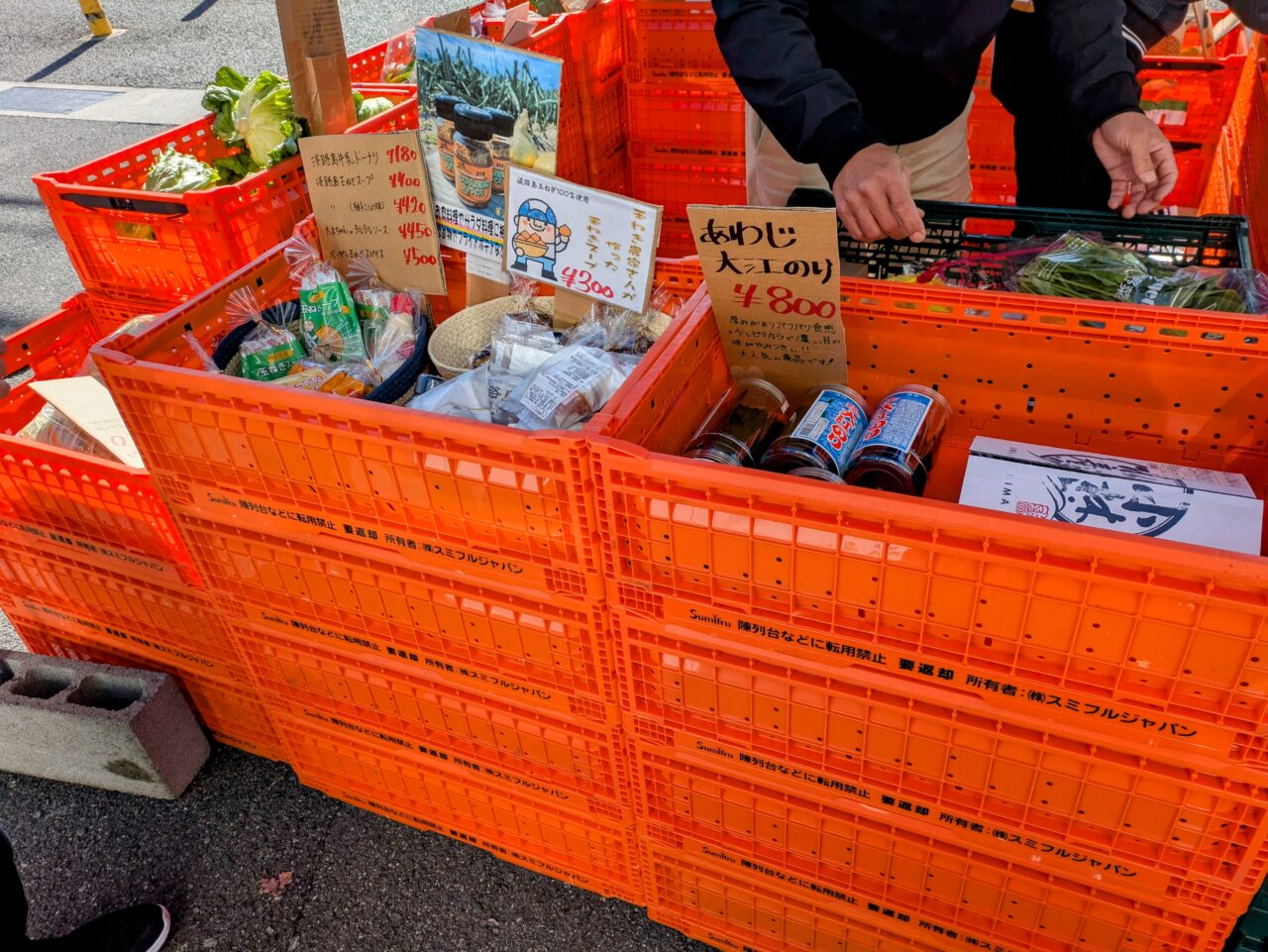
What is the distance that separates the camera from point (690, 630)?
1628mm

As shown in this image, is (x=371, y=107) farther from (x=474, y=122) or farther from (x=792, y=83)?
(x=792, y=83)

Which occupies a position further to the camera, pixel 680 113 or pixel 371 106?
pixel 680 113

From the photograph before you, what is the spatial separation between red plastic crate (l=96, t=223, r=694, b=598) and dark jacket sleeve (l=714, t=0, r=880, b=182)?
598 mm

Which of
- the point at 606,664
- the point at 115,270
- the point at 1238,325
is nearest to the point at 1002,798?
the point at 606,664

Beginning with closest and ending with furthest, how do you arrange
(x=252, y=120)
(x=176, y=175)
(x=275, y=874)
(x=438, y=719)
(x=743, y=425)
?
(x=743, y=425)
(x=438, y=719)
(x=275, y=874)
(x=176, y=175)
(x=252, y=120)

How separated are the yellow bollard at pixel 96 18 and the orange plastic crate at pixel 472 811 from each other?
12.0m

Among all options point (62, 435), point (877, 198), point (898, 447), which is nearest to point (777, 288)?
point (877, 198)

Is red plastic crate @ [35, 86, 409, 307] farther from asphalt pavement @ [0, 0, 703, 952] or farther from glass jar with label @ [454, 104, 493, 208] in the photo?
asphalt pavement @ [0, 0, 703, 952]

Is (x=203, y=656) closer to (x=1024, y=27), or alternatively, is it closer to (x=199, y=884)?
(x=199, y=884)

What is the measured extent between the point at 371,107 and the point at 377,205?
172cm

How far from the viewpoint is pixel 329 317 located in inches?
90.0

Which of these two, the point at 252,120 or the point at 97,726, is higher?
the point at 252,120

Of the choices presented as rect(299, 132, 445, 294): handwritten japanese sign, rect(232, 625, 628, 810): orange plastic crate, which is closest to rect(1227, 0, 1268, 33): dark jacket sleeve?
rect(299, 132, 445, 294): handwritten japanese sign

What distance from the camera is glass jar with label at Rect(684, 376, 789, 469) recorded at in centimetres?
174
